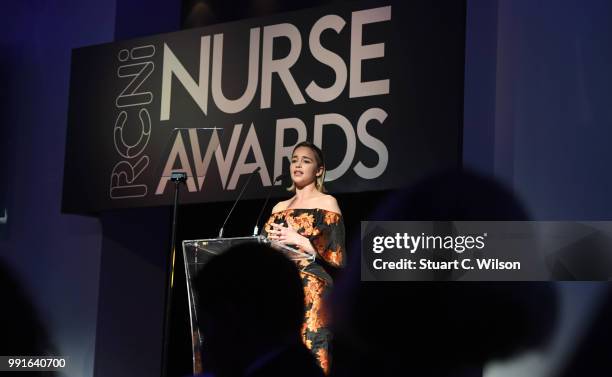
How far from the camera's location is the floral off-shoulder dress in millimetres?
4270

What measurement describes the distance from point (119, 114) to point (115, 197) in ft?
1.74

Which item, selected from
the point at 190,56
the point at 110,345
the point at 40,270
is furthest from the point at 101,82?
the point at 110,345

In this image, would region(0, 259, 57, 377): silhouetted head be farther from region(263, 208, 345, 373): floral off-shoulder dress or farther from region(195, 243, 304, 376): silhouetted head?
region(195, 243, 304, 376): silhouetted head

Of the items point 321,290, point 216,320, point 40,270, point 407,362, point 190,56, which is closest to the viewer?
point 216,320

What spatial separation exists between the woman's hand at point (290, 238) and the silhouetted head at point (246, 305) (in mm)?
2654

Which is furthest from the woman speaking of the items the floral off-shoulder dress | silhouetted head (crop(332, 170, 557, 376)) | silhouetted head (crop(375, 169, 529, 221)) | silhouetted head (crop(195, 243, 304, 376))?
silhouetted head (crop(195, 243, 304, 376))

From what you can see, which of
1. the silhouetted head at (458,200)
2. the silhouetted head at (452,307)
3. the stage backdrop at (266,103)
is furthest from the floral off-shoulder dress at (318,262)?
the stage backdrop at (266,103)

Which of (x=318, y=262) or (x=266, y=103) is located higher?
(x=266, y=103)

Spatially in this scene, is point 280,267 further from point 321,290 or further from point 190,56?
point 190,56

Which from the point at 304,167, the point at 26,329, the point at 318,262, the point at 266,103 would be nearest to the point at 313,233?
the point at 318,262

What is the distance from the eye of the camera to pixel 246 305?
142cm

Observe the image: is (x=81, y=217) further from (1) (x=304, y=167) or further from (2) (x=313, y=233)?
(2) (x=313, y=233)

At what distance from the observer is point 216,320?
4.54 feet

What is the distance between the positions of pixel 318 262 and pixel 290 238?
224mm
